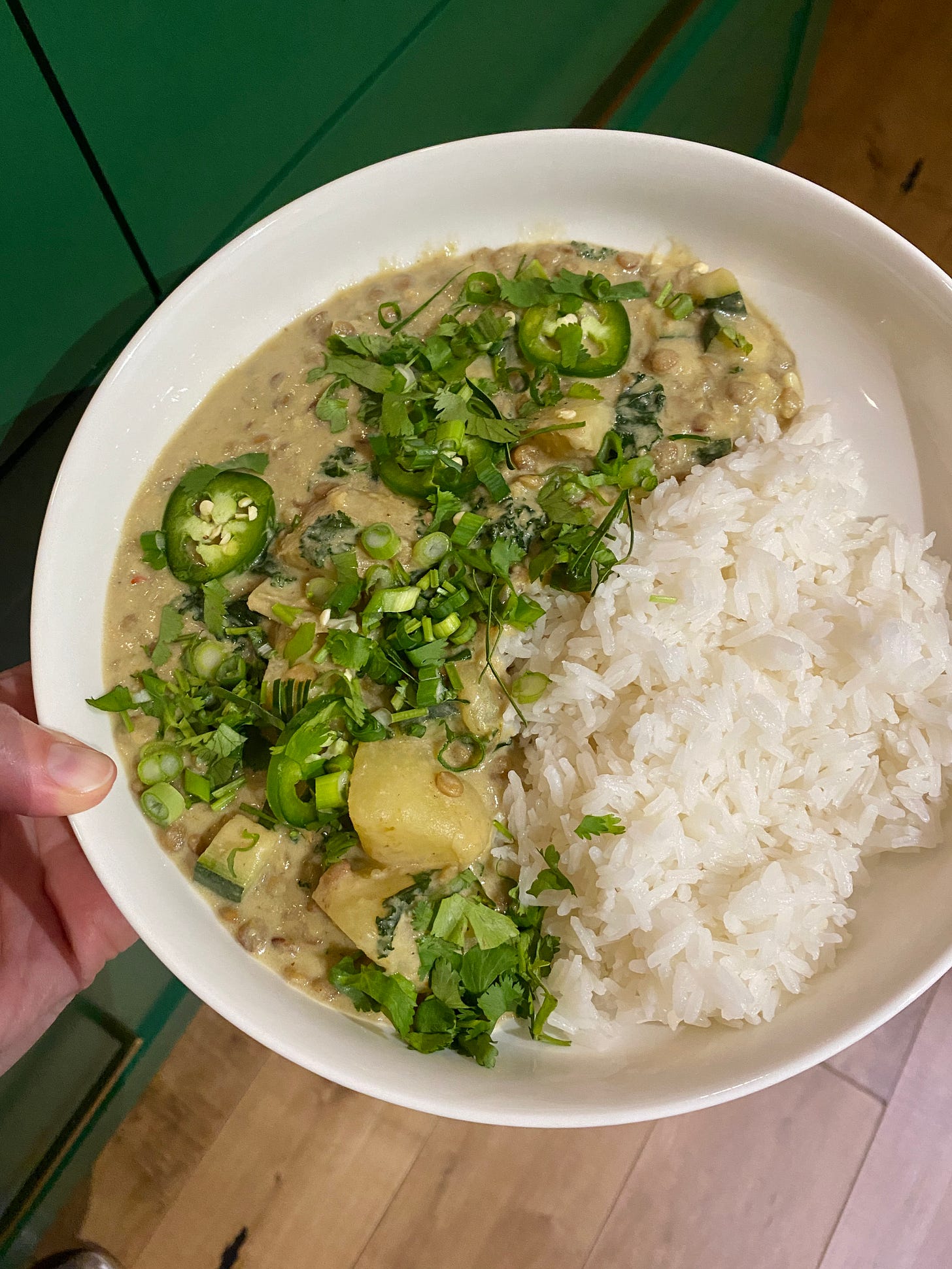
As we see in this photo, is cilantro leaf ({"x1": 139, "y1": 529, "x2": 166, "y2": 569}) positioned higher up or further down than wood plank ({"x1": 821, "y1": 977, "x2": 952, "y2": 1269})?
higher up

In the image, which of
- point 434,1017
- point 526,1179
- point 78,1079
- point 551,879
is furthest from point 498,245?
point 526,1179

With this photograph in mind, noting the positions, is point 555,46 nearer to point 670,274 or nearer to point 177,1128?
point 670,274

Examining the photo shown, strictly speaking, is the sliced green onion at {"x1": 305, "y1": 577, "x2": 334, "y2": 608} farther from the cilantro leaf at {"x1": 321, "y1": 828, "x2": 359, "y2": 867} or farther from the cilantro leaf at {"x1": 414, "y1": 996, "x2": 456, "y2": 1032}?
the cilantro leaf at {"x1": 414, "y1": 996, "x2": 456, "y2": 1032}

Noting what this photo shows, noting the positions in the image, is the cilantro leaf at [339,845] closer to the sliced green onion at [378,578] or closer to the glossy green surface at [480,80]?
the sliced green onion at [378,578]

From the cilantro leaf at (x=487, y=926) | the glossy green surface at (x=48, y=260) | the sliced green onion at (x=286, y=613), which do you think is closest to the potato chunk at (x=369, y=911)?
the cilantro leaf at (x=487, y=926)

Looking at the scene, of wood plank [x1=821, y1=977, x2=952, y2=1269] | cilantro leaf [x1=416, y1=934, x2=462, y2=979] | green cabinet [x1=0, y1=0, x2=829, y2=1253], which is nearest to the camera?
green cabinet [x1=0, y1=0, x2=829, y2=1253]

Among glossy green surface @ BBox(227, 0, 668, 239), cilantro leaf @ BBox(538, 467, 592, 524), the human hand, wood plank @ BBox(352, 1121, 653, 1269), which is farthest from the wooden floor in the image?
glossy green surface @ BBox(227, 0, 668, 239)

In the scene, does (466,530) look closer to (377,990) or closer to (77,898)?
(377,990)
